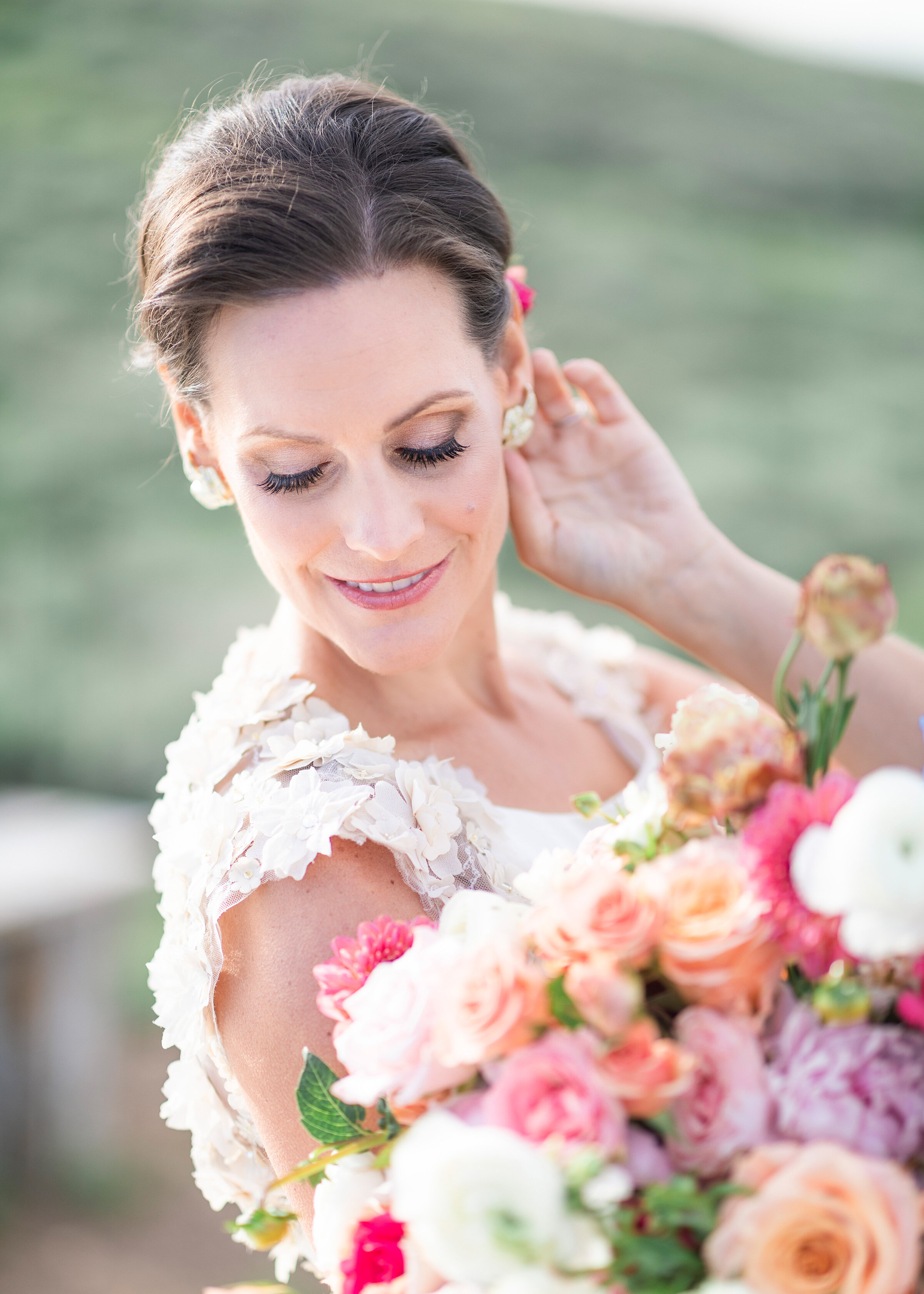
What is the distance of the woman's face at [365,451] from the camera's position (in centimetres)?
144

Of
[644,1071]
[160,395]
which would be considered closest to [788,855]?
[644,1071]

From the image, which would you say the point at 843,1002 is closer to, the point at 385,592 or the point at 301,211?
the point at 385,592

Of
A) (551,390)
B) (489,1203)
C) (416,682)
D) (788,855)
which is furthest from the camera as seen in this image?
(551,390)

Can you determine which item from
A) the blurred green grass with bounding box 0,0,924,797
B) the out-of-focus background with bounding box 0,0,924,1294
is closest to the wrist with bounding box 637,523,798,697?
the out-of-focus background with bounding box 0,0,924,1294

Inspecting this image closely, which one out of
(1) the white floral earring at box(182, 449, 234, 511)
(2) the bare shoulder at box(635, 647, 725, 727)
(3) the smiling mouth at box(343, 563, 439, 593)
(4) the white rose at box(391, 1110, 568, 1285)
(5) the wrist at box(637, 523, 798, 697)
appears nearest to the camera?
(4) the white rose at box(391, 1110, 568, 1285)

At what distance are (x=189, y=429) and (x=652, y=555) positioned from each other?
854 mm

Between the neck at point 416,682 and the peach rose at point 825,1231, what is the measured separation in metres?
1.11

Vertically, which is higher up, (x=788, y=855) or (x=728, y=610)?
(x=728, y=610)

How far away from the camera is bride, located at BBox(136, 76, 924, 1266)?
1.41 meters

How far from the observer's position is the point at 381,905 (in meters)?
1.39

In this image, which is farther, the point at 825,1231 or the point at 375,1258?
the point at 375,1258

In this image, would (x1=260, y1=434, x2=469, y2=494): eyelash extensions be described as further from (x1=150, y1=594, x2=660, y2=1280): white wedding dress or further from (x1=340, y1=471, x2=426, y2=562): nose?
(x1=150, y1=594, x2=660, y2=1280): white wedding dress

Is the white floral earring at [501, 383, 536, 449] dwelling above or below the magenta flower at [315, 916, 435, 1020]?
above

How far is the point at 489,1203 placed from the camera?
0.66 meters
